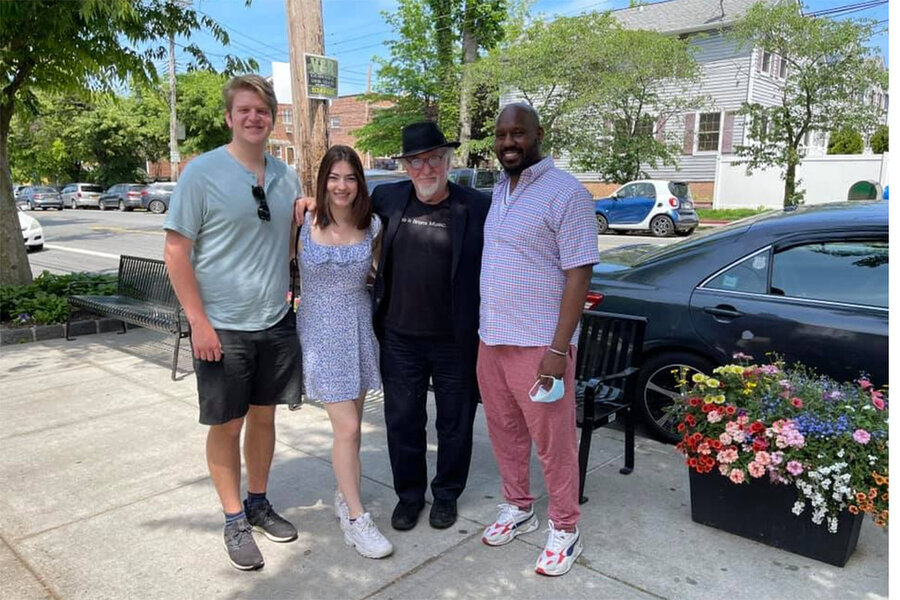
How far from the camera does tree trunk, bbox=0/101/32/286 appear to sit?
7.51 metres

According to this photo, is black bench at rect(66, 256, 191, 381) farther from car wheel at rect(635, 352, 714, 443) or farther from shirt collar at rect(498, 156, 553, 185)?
shirt collar at rect(498, 156, 553, 185)

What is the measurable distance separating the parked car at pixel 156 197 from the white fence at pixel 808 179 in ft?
78.0

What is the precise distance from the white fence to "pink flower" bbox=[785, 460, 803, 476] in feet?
Answer: 62.2

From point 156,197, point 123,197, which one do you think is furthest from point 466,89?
point 123,197

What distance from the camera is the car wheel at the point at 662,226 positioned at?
1786cm

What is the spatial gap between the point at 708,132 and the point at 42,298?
23.2 meters

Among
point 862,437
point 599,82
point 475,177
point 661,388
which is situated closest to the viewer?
point 862,437

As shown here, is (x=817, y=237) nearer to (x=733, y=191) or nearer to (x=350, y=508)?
(x=350, y=508)

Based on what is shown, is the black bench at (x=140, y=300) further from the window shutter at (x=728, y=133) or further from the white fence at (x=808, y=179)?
the window shutter at (x=728, y=133)

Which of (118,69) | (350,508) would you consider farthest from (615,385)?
(118,69)

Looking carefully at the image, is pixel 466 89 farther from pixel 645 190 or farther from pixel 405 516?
pixel 405 516

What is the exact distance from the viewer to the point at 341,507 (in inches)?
127

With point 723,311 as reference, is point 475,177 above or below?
above

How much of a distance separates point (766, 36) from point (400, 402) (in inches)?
727
